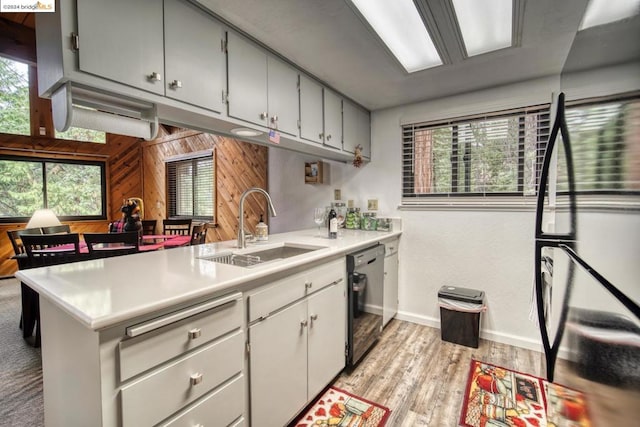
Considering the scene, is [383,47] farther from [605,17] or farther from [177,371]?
[177,371]

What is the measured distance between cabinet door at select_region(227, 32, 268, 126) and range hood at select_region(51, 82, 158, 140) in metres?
0.44

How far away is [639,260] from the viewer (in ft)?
1.42

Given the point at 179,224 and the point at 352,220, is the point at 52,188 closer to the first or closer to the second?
the point at 179,224

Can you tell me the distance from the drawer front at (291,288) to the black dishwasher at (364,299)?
0.17 meters

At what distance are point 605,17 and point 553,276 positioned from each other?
91 cm

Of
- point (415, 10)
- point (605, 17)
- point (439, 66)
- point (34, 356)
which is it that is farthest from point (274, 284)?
point (34, 356)

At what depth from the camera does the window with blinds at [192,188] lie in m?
4.92

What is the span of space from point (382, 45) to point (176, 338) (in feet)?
6.18

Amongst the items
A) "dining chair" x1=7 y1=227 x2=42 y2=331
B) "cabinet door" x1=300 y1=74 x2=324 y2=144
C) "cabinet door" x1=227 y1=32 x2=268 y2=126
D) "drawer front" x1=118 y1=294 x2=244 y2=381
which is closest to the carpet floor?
"dining chair" x1=7 y1=227 x2=42 y2=331

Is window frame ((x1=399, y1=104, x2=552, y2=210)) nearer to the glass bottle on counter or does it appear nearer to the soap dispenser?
the glass bottle on counter

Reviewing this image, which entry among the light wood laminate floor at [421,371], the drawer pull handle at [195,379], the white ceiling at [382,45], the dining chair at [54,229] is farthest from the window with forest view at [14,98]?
the light wood laminate floor at [421,371]

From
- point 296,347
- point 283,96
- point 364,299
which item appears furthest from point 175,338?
point 283,96

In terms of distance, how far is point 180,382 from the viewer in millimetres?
977

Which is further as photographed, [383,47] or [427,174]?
[427,174]
